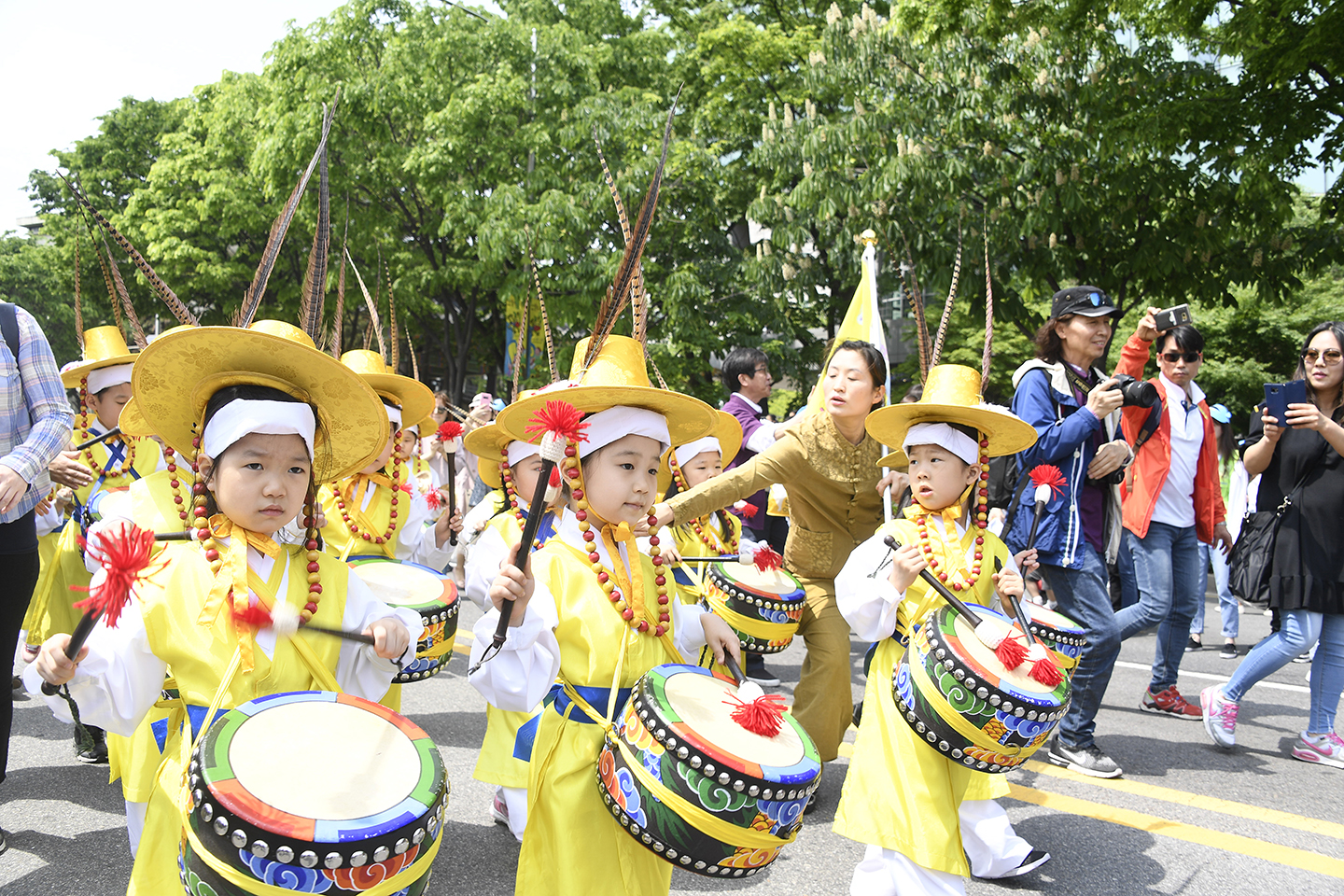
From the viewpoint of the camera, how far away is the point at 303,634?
243 cm

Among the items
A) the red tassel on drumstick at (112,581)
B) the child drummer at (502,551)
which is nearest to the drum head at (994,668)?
the child drummer at (502,551)

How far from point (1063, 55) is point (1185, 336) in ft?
20.7

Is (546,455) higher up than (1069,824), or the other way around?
(546,455)

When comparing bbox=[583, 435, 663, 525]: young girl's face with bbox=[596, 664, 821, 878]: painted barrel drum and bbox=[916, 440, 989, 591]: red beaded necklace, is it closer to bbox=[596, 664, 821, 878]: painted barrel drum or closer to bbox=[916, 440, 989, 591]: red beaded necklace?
bbox=[596, 664, 821, 878]: painted barrel drum

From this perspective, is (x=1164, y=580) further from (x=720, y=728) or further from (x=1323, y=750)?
(x=720, y=728)

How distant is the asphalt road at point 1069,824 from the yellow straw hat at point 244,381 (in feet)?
4.07

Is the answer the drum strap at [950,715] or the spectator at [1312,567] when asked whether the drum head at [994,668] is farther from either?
the spectator at [1312,567]

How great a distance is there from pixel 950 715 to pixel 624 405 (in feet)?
4.48

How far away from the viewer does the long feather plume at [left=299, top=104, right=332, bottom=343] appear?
249 cm

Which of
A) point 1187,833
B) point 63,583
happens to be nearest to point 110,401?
point 63,583

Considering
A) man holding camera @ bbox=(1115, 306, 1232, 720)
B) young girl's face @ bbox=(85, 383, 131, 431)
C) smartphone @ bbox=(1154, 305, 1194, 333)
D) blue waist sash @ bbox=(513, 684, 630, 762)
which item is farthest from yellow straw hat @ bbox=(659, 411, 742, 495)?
young girl's face @ bbox=(85, 383, 131, 431)

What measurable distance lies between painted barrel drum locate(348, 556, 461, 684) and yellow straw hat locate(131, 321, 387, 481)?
1.05 metres

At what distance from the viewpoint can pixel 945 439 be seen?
3.62 m

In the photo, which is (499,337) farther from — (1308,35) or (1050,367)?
(1050,367)
